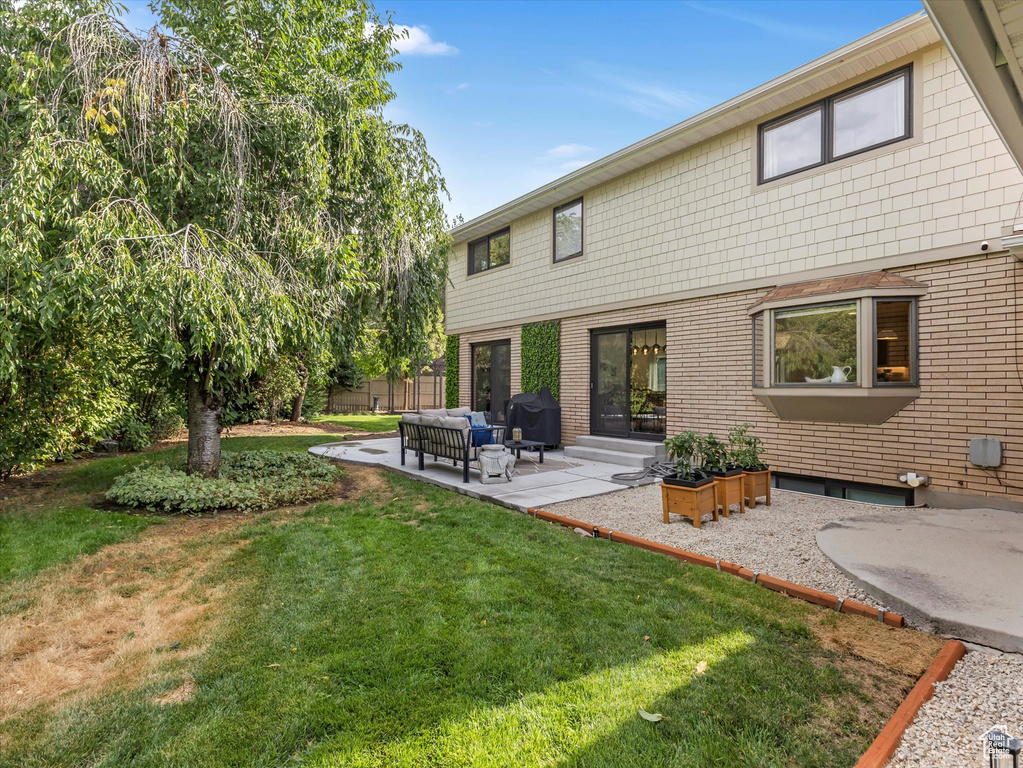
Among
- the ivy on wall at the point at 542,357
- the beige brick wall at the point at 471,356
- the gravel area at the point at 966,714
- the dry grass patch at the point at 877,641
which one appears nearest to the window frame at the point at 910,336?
the dry grass patch at the point at 877,641

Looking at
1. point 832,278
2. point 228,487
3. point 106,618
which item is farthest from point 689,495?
point 228,487

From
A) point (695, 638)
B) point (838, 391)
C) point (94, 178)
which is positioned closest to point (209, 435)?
point (94, 178)

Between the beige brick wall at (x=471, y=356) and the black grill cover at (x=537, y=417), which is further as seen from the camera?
the beige brick wall at (x=471, y=356)

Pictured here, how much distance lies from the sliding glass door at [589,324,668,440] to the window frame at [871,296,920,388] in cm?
319

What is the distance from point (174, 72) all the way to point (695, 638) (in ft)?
23.1

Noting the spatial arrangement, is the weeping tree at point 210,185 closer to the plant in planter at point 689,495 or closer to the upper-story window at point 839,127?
the plant in planter at point 689,495

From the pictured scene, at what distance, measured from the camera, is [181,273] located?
4.11 meters

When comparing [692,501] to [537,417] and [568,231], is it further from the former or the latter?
[568,231]

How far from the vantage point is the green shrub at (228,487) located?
567 cm

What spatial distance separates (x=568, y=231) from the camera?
1023cm

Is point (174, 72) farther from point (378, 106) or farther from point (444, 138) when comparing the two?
point (444, 138)

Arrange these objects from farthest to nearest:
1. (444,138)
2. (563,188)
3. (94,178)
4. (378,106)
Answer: (444,138), (563,188), (378,106), (94,178)

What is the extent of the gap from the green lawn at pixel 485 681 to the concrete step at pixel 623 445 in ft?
14.6

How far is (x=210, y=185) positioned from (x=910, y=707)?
6781 millimetres
